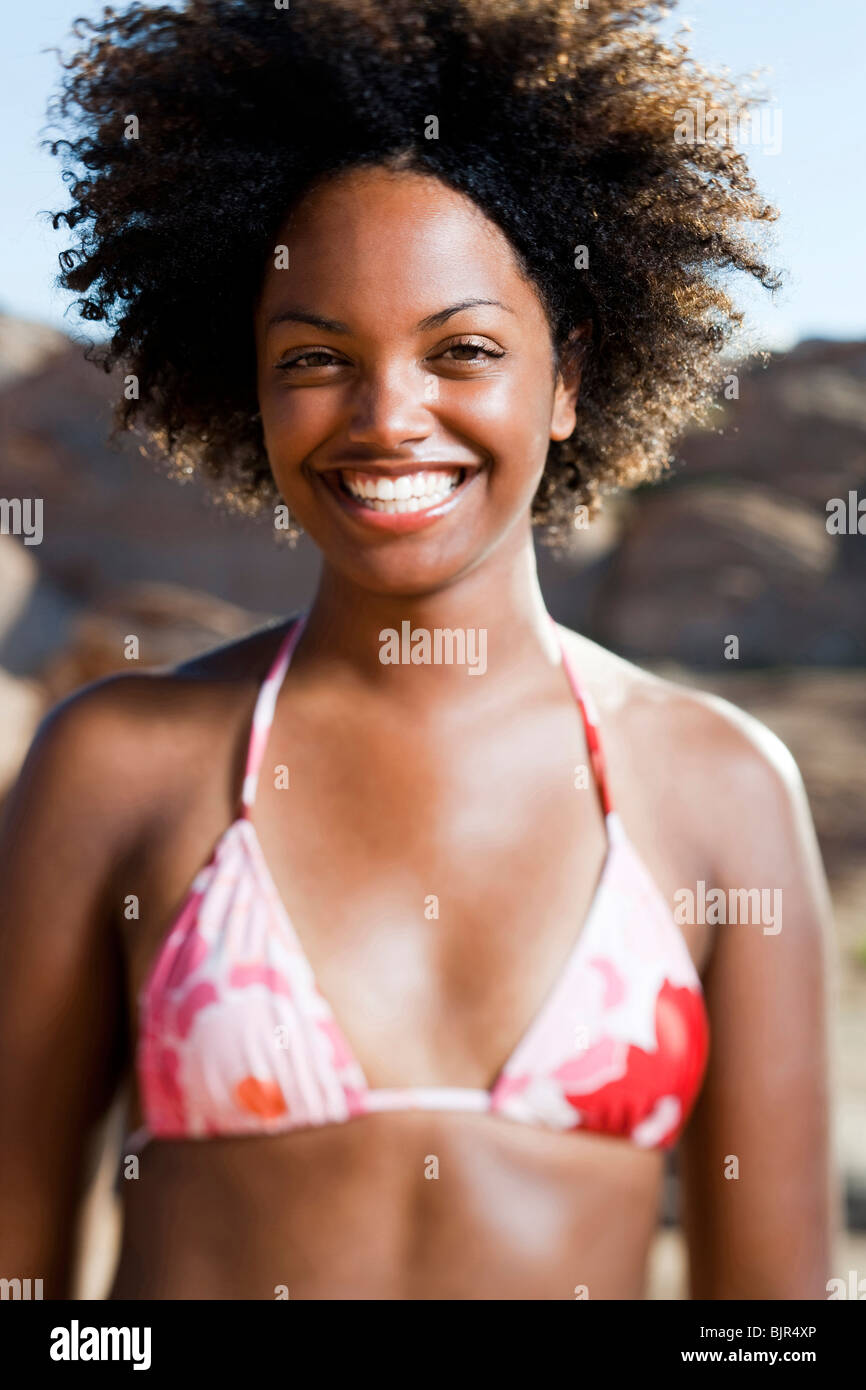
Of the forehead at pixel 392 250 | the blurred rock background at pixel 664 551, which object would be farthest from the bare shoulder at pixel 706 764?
the blurred rock background at pixel 664 551

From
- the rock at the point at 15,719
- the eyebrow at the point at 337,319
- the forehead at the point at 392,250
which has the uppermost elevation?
the rock at the point at 15,719

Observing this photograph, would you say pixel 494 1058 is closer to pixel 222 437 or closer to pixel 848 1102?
pixel 222 437

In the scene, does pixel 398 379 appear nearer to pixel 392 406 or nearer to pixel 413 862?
pixel 392 406

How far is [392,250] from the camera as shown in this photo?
4.80 feet

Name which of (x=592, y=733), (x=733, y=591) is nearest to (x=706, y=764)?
(x=592, y=733)

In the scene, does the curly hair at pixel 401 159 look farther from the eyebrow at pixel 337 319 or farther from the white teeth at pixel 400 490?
the white teeth at pixel 400 490

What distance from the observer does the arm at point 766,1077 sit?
1604 mm

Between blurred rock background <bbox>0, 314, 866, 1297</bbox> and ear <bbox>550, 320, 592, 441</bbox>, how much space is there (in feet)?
21.9

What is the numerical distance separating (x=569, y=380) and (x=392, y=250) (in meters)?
0.34

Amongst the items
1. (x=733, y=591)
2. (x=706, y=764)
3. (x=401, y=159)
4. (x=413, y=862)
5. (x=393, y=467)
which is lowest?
(x=413, y=862)

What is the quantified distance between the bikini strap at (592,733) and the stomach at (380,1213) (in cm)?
38

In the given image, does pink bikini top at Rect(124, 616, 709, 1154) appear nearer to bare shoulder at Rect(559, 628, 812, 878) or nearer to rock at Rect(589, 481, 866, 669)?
bare shoulder at Rect(559, 628, 812, 878)
